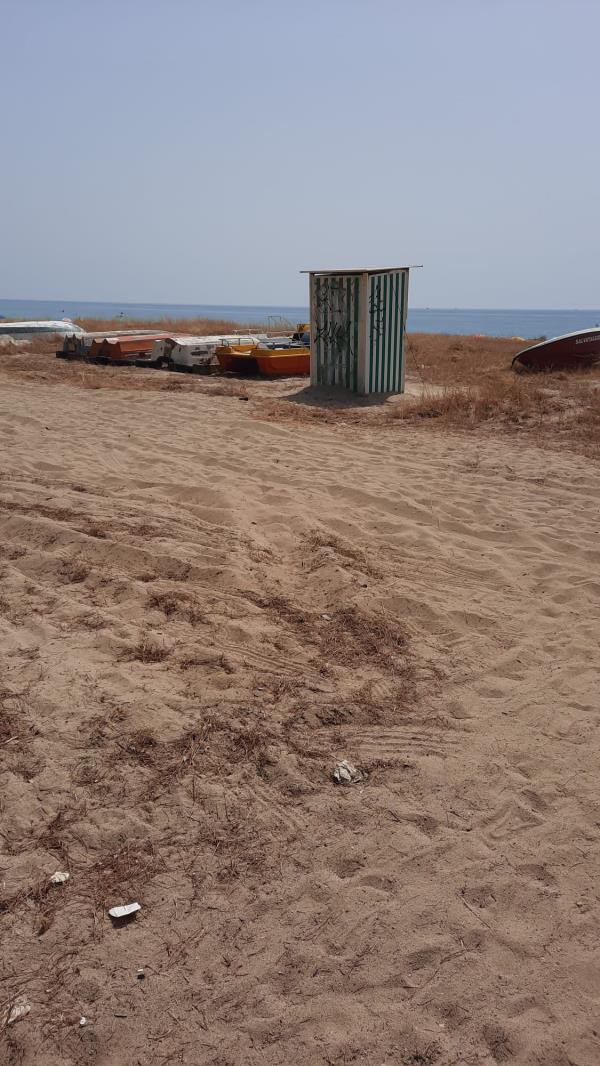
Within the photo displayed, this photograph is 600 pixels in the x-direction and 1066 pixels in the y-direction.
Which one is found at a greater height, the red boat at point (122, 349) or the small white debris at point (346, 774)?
the red boat at point (122, 349)

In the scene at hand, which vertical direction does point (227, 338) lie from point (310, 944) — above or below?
above

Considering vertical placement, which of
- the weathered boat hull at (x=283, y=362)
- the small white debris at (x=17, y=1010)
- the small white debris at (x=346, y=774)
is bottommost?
the small white debris at (x=17, y=1010)

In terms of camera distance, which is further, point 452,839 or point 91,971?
point 452,839

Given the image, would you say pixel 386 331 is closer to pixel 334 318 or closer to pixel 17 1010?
pixel 334 318

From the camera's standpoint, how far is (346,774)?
316cm

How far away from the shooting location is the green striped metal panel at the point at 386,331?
11.8m

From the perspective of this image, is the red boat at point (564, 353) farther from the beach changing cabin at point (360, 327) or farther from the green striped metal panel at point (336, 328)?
the green striped metal panel at point (336, 328)

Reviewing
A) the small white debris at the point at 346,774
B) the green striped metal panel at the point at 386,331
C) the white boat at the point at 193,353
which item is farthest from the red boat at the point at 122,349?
the small white debris at the point at 346,774

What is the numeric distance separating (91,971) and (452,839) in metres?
1.33

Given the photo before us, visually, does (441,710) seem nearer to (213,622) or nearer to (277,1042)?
(213,622)

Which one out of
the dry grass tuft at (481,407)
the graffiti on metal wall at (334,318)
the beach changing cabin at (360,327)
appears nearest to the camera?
the dry grass tuft at (481,407)

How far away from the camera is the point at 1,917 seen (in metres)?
2.45

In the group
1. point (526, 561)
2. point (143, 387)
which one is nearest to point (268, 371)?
point (143, 387)

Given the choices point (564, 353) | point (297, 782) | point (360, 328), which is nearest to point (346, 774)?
point (297, 782)
